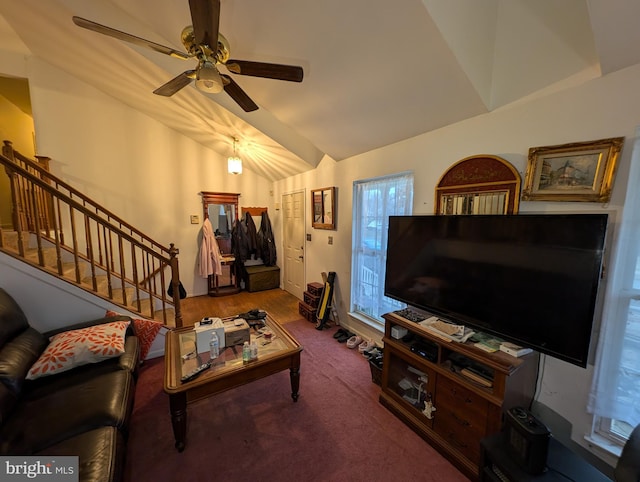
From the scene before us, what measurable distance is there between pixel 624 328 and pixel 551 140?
1042 millimetres

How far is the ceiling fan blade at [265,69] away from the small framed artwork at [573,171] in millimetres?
1513

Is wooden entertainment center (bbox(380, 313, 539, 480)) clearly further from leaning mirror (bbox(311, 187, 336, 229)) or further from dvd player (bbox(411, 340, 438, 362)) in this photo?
leaning mirror (bbox(311, 187, 336, 229))

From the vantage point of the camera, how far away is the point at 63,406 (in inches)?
52.9

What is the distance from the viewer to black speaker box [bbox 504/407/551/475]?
42.1 inches

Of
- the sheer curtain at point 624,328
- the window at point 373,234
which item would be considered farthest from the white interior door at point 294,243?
the sheer curtain at point 624,328

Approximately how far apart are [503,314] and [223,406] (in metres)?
2.07

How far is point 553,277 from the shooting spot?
4.08 ft

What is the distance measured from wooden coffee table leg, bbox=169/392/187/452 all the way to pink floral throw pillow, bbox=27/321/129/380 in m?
0.68

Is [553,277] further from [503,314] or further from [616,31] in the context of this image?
[616,31]

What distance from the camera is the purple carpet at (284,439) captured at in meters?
1.43

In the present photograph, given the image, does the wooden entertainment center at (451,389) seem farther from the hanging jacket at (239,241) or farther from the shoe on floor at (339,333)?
the hanging jacket at (239,241)

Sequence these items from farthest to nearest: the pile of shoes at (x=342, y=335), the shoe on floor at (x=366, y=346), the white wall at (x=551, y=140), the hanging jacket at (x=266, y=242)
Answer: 1. the hanging jacket at (x=266, y=242)
2. the pile of shoes at (x=342, y=335)
3. the shoe on floor at (x=366, y=346)
4. the white wall at (x=551, y=140)

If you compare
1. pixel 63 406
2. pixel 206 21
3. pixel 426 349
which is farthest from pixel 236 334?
pixel 206 21

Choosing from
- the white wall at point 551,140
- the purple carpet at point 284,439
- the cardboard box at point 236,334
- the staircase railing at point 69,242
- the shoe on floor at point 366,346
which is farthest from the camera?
the shoe on floor at point 366,346
